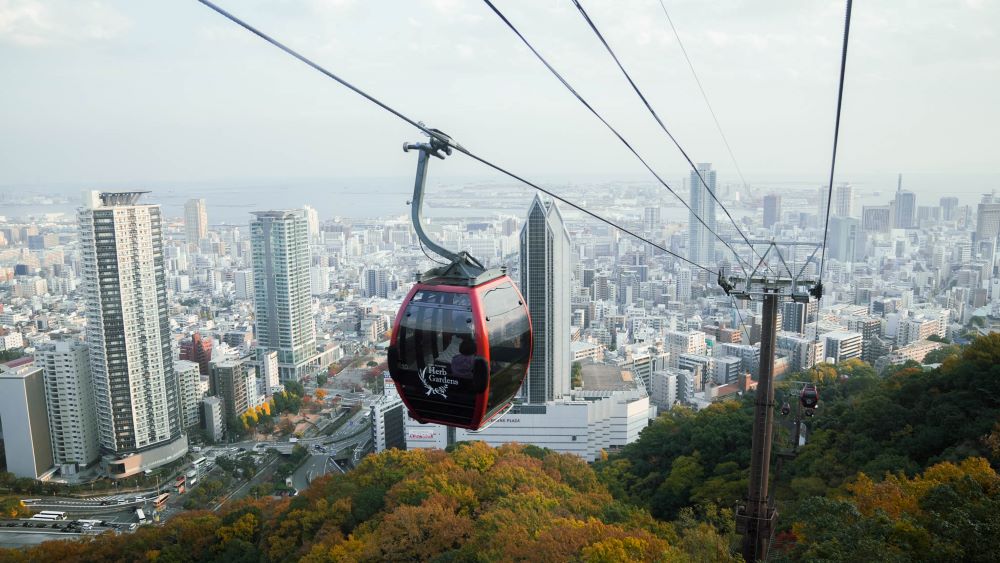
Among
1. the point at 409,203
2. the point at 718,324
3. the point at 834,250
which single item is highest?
the point at 409,203

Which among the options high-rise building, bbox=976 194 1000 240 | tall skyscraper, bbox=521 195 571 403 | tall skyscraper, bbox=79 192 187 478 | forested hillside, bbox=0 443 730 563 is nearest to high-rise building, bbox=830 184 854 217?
high-rise building, bbox=976 194 1000 240

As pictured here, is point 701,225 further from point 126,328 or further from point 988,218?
point 126,328

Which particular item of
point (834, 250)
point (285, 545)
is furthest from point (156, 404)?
point (834, 250)

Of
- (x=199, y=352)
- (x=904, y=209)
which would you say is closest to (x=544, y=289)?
(x=199, y=352)

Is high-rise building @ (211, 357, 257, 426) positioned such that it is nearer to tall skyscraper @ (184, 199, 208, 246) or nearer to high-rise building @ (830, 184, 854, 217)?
tall skyscraper @ (184, 199, 208, 246)

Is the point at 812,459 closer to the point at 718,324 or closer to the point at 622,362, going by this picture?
the point at 622,362

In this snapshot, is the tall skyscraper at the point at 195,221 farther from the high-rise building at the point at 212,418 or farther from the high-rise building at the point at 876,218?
the high-rise building at the point at 876,218
